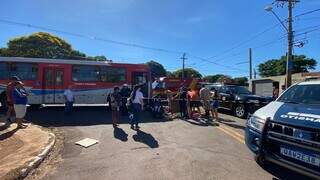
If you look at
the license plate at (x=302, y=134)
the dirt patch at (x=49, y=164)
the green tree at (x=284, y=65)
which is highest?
the green tree at (x=284, y=65)

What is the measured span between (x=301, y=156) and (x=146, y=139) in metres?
6.05

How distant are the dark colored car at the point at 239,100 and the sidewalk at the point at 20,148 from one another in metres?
9.86

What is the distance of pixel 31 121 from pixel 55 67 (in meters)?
6.19

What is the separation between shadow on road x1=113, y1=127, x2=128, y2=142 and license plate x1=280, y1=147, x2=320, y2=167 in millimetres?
5924

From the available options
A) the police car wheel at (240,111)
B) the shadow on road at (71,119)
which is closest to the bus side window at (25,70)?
the shadow on road at (71,119)

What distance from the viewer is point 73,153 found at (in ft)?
32.6

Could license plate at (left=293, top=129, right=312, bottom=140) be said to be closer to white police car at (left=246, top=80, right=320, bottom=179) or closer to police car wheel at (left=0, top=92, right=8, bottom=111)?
white police car at (left=246, top=80, right=320, bottom=179)

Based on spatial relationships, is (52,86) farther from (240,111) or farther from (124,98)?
(240,111)

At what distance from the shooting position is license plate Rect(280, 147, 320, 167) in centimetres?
606

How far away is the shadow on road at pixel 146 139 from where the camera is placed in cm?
1087

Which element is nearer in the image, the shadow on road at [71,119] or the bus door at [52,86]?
the shadow on road at [71,119]

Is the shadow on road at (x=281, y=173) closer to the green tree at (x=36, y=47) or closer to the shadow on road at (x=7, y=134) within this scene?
the shadow on road at (x=7, y=134)

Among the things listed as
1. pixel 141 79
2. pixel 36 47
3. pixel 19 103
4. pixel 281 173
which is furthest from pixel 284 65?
pixel 281 173

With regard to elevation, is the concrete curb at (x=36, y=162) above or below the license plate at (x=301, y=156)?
below
